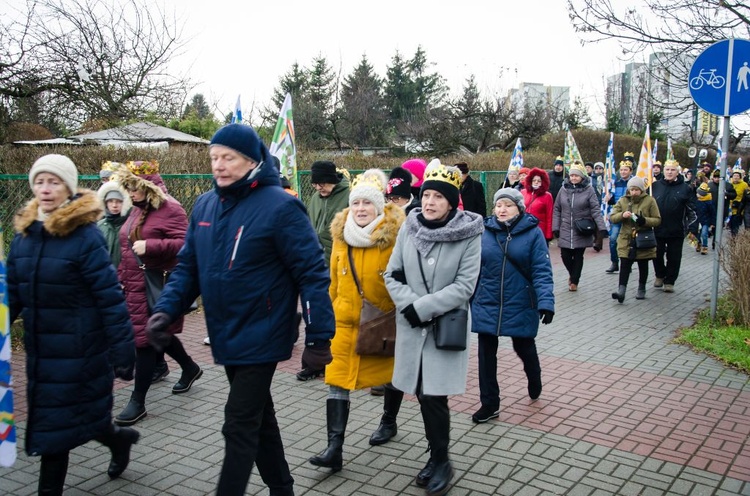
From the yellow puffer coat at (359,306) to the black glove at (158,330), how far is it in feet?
4.12

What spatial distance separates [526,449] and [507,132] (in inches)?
1258

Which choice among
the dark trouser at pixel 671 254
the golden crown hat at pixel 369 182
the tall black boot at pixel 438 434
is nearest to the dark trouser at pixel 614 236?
the dark trouser at pixel 671 254

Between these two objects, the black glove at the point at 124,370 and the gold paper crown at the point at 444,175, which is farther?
the gold paper crown at the point at 444,175

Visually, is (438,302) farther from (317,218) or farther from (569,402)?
(317,218)

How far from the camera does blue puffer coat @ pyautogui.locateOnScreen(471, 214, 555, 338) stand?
5258 mm

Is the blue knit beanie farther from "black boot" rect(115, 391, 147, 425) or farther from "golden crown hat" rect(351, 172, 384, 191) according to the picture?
"black boot" rect(115, 391, 147, 425)

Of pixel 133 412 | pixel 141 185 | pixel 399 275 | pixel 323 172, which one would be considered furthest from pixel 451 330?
pixel 323 172

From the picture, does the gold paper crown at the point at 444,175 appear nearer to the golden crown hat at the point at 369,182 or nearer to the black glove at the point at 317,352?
the golden crown hat at the point at 369,182

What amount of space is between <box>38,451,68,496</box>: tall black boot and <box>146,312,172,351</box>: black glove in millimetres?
818

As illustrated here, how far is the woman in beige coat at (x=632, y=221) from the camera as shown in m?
9.87

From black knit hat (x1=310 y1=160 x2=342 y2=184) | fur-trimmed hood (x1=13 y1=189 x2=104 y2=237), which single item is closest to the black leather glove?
fur-trimmed hood (x1=13 y1=189 x2=104 y2=237)

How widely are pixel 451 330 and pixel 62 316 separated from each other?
208 cm

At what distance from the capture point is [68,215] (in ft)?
11.6

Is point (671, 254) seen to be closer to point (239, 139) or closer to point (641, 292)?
point (641, 292)
